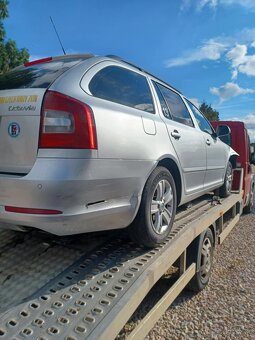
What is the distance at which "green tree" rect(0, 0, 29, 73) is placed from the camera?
14758 millimetres

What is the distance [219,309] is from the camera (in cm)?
331

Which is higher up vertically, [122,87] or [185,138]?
[122,87]

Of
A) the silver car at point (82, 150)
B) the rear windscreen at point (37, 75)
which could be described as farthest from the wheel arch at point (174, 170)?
the rear windscreen at point (37, 75)

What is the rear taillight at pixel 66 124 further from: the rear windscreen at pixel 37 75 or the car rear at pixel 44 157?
the rear windscreen at pixel 37 75

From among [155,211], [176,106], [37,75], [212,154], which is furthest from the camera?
[212,154]

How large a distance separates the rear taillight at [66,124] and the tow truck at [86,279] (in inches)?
36.4

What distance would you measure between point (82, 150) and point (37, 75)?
828mm

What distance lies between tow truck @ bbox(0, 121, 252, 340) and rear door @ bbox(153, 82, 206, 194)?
0.55 m

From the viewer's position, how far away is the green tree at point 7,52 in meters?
14.8

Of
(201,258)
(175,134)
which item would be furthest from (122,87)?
(201,258)

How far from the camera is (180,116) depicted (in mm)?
3846

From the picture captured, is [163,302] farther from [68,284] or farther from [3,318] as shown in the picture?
[3,318]

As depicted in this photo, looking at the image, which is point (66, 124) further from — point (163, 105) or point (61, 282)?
point (163, 105)

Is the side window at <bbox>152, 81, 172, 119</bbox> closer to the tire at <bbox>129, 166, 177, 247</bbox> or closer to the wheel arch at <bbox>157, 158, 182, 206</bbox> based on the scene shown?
the wheel arch at <bbox>157, 158, 182, 206</bbox>
